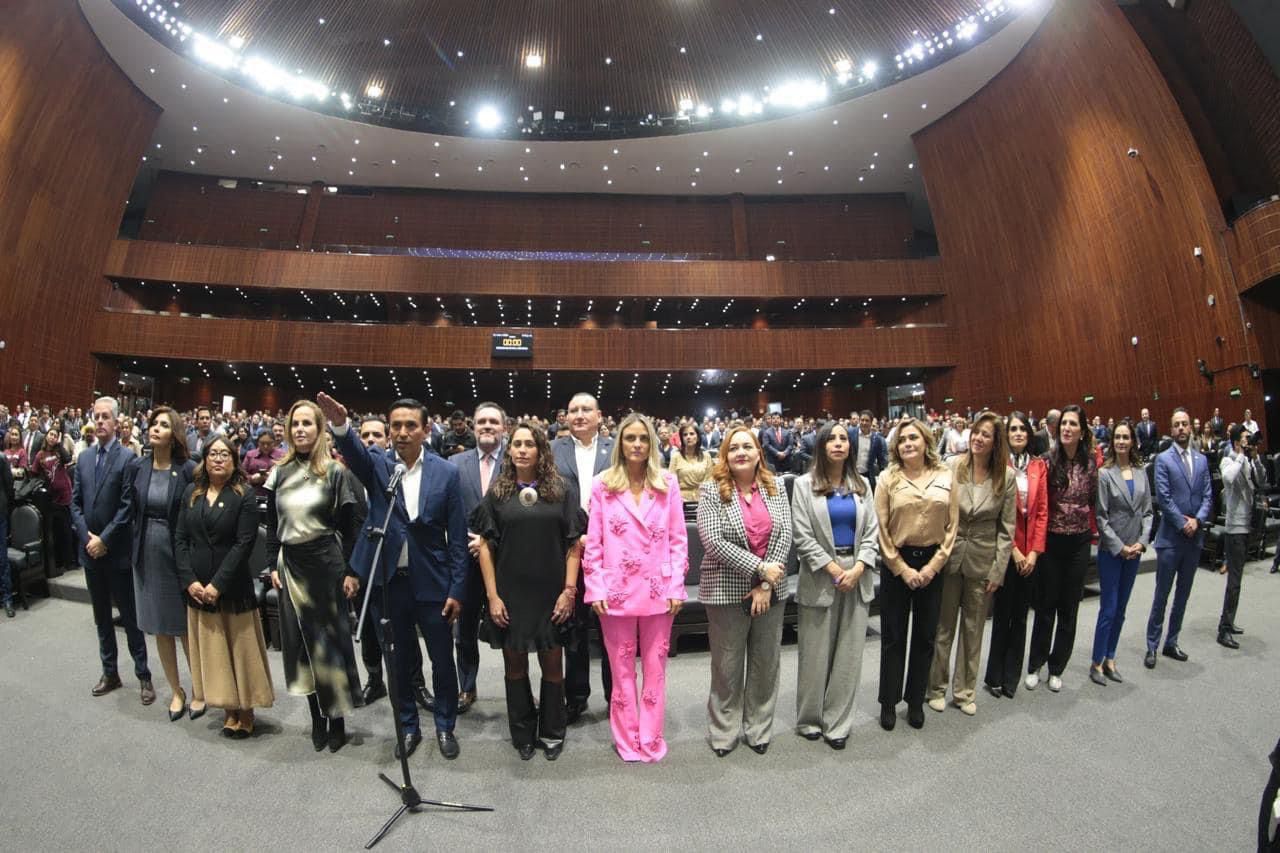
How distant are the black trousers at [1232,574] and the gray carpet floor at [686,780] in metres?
0.63

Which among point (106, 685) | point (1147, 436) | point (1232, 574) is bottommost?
point (106, 685)

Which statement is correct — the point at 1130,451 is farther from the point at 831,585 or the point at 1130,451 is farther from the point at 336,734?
the point at 336,734

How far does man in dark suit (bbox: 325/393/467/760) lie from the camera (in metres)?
2.79

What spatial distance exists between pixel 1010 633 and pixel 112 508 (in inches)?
195

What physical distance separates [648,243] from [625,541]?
805 inches

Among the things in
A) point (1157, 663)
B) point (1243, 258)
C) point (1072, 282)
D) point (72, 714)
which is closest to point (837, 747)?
point (1157, 663)

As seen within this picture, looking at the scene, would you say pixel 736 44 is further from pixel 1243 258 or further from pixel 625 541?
pixel 625 541

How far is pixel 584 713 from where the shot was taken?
10.7 ft

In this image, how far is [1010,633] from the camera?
3.41 meters

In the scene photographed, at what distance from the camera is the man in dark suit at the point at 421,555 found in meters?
2.79

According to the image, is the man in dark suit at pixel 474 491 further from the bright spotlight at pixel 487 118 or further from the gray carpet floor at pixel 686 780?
the bright spotlight at pixel 487 118

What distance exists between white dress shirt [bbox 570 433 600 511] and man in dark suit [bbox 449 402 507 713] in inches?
16.5

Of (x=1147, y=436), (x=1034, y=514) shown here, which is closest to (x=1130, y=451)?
(x=1034, y=514)

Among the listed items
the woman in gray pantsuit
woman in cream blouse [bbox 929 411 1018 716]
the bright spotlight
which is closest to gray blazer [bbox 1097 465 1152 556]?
woman in cream blouse [bbox 929 411 1018 716]
